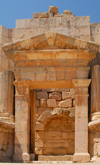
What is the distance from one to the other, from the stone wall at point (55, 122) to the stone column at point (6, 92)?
4.28 meters

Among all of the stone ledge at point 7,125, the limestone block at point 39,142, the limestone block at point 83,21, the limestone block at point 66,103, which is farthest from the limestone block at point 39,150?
the limestone block at point 83,21

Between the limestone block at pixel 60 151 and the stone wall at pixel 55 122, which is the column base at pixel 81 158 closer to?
the stone wall at pixel 55 122

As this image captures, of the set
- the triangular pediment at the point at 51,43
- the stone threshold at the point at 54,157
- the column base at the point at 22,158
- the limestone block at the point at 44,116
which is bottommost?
the stone threshold at the point at 54,157

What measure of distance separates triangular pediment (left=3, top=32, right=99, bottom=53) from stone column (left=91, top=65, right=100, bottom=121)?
1062 millimetres

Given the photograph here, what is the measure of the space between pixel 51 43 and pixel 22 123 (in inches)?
144

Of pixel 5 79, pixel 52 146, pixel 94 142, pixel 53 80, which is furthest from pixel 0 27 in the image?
pixel 94 142

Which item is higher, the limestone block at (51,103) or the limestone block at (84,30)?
the limestone block at (84,30)

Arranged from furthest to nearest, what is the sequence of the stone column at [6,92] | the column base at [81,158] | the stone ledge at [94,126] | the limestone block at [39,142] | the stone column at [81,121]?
the limestone block at [39,142]
the stone column at [6,92]
the stone column at [81,121]
the column base at [81,158]
the stone ledge at [94,126]

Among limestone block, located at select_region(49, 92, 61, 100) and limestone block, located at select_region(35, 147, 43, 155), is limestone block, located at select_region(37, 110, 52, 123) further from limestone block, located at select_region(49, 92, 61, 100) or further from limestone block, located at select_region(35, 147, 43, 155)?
limestone block, located at select_region(35, 147, 43, 155)

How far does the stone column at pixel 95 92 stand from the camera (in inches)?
579

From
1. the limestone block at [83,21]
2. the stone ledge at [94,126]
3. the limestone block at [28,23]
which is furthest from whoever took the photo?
the limestone block at [28,23]

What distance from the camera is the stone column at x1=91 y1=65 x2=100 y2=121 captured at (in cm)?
1471

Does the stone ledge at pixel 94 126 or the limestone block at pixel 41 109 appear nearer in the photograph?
the stone ledge at pixel 94 126

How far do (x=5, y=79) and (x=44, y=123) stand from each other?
4.88m
